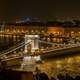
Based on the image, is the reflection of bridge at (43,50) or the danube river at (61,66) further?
the reflection of bridge at (43,50)

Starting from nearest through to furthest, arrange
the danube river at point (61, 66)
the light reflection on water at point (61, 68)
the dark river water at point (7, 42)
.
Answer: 1. the light reflection on water at point (61, 68)
2. the danube river at point (61, 66)
3. the dark river water at point (7, 42)

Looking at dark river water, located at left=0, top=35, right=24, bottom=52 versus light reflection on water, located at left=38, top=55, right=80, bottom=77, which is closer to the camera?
light reflection on water, located at left=38, top=55, right=80, bottom=77

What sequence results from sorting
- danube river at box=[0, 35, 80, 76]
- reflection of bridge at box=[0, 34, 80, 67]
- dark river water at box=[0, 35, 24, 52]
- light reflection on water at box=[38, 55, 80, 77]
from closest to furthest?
light reflection on water at box=[38, 55, 80, 77]
danube river at box=[0, 35, 80, 76]
reflection of bridge at box=[0, 34, 80, 67]
dark river water at box=[0, 35, 24, 52]

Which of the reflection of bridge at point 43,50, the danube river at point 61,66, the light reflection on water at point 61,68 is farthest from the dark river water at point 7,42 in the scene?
the light reflection on water at point 61,68

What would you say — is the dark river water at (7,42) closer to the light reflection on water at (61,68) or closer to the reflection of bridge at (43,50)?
the reflection of bridge at (43,50)

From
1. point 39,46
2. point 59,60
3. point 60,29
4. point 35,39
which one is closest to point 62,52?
point 59,60

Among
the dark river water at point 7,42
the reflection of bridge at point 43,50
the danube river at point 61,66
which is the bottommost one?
the danube river at point 61,66

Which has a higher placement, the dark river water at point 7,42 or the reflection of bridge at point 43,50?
the reflection of bridge at point 43,50

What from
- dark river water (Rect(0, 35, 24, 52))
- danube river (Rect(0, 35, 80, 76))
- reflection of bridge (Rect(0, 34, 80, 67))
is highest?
reflection of bridge (Rect(0, 34, 80, 67))

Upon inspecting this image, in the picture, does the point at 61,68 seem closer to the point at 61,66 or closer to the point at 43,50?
the point at 61,66

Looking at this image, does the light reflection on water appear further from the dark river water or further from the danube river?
the dark river water

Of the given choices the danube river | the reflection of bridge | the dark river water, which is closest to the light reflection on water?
the danube river
